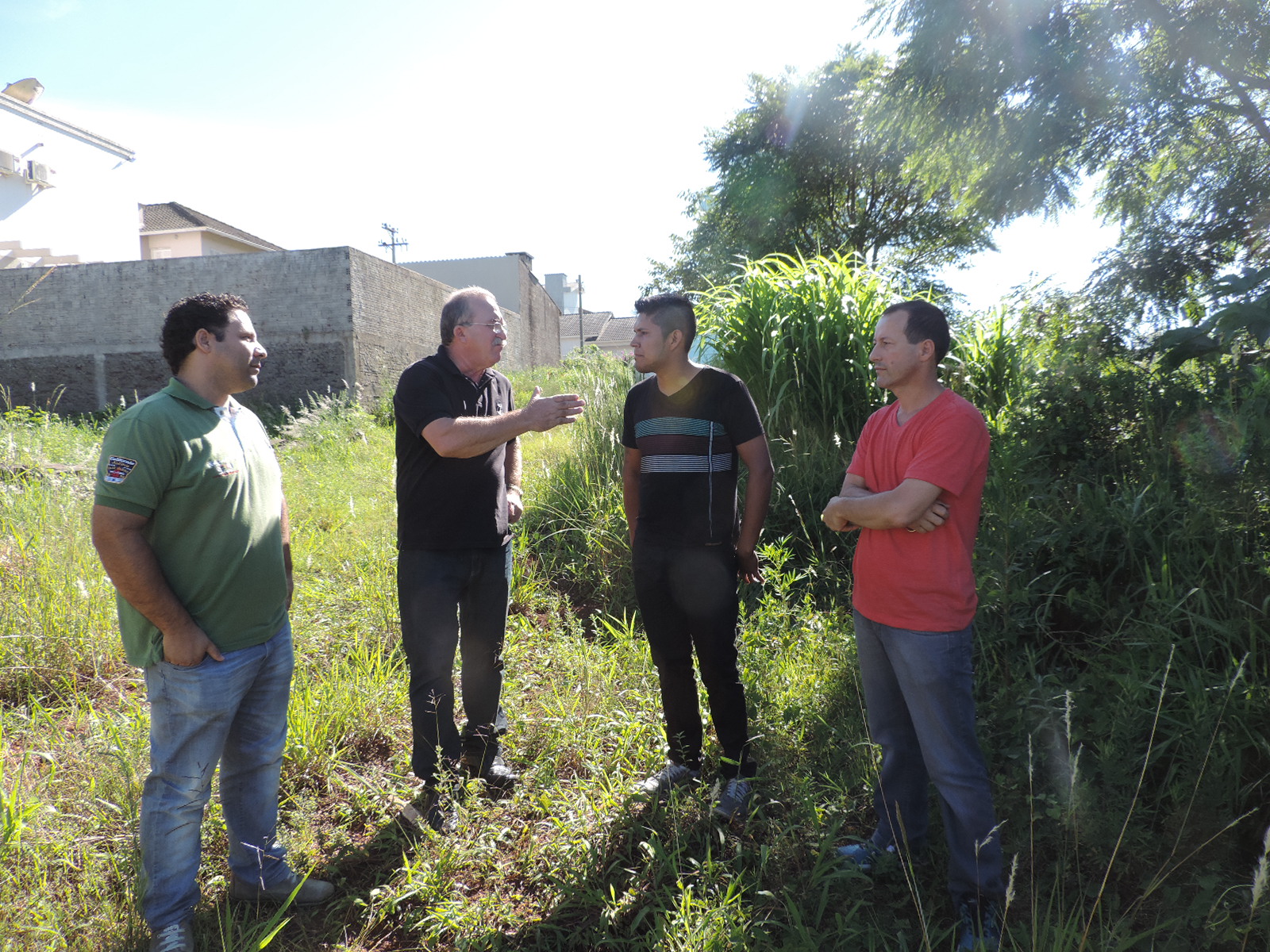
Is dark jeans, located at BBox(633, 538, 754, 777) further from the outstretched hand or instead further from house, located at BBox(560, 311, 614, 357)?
house, located at BBox(560, 311, 614, 357)

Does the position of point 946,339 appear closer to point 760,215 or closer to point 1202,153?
point 1202,153

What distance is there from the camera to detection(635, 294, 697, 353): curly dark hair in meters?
3.00

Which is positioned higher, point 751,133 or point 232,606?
point 751,133

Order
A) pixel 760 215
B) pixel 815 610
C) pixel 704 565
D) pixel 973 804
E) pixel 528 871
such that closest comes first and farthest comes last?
pixel 973 804 → pixel 528 871 → pixel 704 565 → pixel 815 610 → pixel 760 215

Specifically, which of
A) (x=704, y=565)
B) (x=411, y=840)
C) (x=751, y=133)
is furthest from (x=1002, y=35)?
(x=751, y=133)

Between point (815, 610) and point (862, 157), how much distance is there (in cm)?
1847

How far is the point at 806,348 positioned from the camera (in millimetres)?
5402

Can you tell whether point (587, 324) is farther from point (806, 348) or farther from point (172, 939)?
point (172, 939)

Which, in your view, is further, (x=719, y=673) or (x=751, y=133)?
(x=751, y=133)

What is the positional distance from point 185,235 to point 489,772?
1262 inches

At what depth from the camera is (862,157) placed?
1973cm

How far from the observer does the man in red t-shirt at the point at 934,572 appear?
2262 mm

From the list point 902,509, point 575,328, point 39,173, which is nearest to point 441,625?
point 902,509

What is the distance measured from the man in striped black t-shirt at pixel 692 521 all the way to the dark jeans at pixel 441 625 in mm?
650
